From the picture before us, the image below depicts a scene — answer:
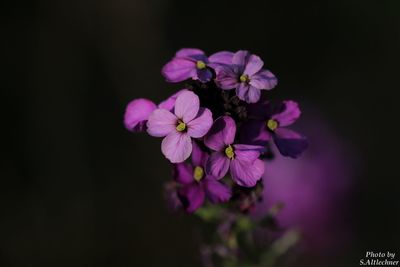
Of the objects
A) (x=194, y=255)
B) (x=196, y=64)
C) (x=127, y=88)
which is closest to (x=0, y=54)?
(x=127, y=88)

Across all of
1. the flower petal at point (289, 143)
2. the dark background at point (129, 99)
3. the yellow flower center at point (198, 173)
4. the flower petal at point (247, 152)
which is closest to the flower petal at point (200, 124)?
the flower petal at point (247, 152)

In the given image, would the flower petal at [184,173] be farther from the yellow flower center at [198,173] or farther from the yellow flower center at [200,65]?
the yellow flower center at [200,65]

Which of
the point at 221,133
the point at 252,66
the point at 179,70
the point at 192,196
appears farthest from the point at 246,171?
the point at 179,70

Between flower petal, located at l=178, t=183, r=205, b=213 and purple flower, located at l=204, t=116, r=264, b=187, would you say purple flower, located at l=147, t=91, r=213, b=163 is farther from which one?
flower petal, located at l=178, t=183, r=205, b=213

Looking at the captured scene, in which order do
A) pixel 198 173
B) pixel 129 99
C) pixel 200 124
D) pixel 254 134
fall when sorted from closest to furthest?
pixel 200 124 → pixel 254 134 → pixel 198 173 → pixel 129 99

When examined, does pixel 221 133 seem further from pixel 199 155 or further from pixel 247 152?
pixel 199 155
